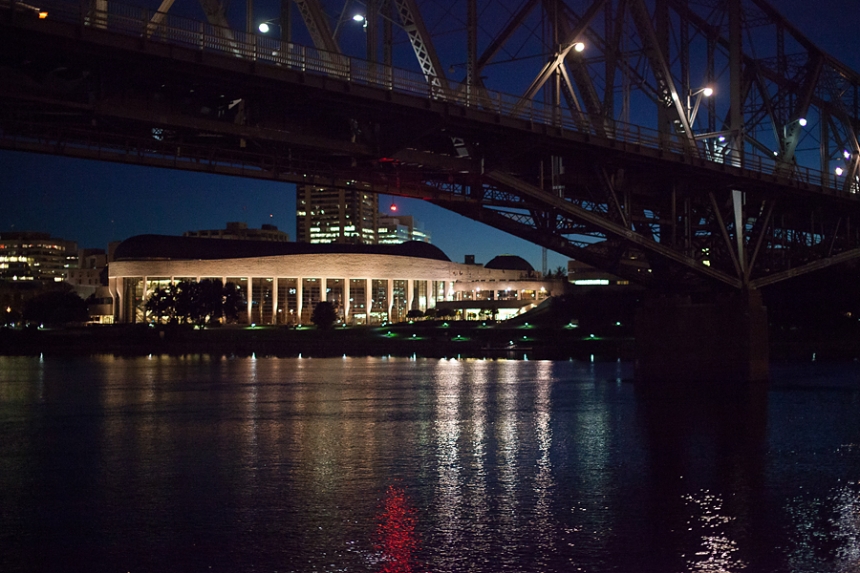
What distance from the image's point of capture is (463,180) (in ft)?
155

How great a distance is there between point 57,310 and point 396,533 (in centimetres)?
15667

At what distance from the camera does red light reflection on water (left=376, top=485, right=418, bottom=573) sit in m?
17.0

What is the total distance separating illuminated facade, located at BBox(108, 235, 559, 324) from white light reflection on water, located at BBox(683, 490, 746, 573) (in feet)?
458

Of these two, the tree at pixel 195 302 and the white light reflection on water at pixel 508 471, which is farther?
the tree at pixel 195 302

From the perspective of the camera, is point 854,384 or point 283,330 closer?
point 854,384

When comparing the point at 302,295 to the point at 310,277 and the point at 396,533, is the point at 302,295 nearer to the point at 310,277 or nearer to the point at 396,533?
the point at 310,277

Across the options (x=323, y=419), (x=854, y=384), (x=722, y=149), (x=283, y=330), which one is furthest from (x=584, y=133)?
(x=283, y=330)

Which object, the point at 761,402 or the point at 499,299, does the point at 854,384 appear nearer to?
the point at 761,402

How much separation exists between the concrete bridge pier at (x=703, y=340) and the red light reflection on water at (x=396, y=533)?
3627cm

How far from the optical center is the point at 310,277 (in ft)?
530

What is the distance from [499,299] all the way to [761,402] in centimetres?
12838

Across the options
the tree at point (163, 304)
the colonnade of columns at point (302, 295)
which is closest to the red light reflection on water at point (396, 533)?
the tree at point (163, 304)

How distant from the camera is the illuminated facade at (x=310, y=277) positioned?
159 metres

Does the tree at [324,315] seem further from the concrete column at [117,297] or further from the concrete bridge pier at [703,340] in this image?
the concrete bridge pier at [703,340]
